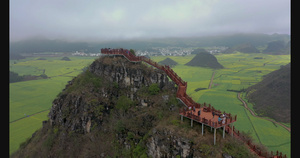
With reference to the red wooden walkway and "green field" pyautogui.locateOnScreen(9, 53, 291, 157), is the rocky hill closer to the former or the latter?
the red wooden walkway

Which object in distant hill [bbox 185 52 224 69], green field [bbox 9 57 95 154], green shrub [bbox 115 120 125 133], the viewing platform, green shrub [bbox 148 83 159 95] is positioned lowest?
green field [bbox 9 57 95 154]

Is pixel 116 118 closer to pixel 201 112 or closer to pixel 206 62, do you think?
pixel 201 112

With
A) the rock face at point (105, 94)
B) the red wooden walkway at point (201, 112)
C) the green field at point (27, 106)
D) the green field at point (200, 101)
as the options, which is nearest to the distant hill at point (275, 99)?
the green field at point (200, 101)

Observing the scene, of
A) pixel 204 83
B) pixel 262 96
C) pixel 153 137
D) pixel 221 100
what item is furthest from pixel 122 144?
pixel 204 83

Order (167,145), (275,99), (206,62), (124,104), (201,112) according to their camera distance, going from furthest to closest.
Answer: (206,62) → (275,99) → (124,104) → (201,112) → (167,145)

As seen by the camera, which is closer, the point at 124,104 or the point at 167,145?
the point at 167,145

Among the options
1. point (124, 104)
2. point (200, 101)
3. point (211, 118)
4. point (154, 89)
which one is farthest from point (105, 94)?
point (200, 101)

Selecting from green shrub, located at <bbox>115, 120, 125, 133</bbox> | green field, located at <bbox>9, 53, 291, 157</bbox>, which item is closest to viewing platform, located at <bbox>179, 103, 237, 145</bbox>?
green shrub, located at <bbox>115, 120, 125, 133</bbox>
